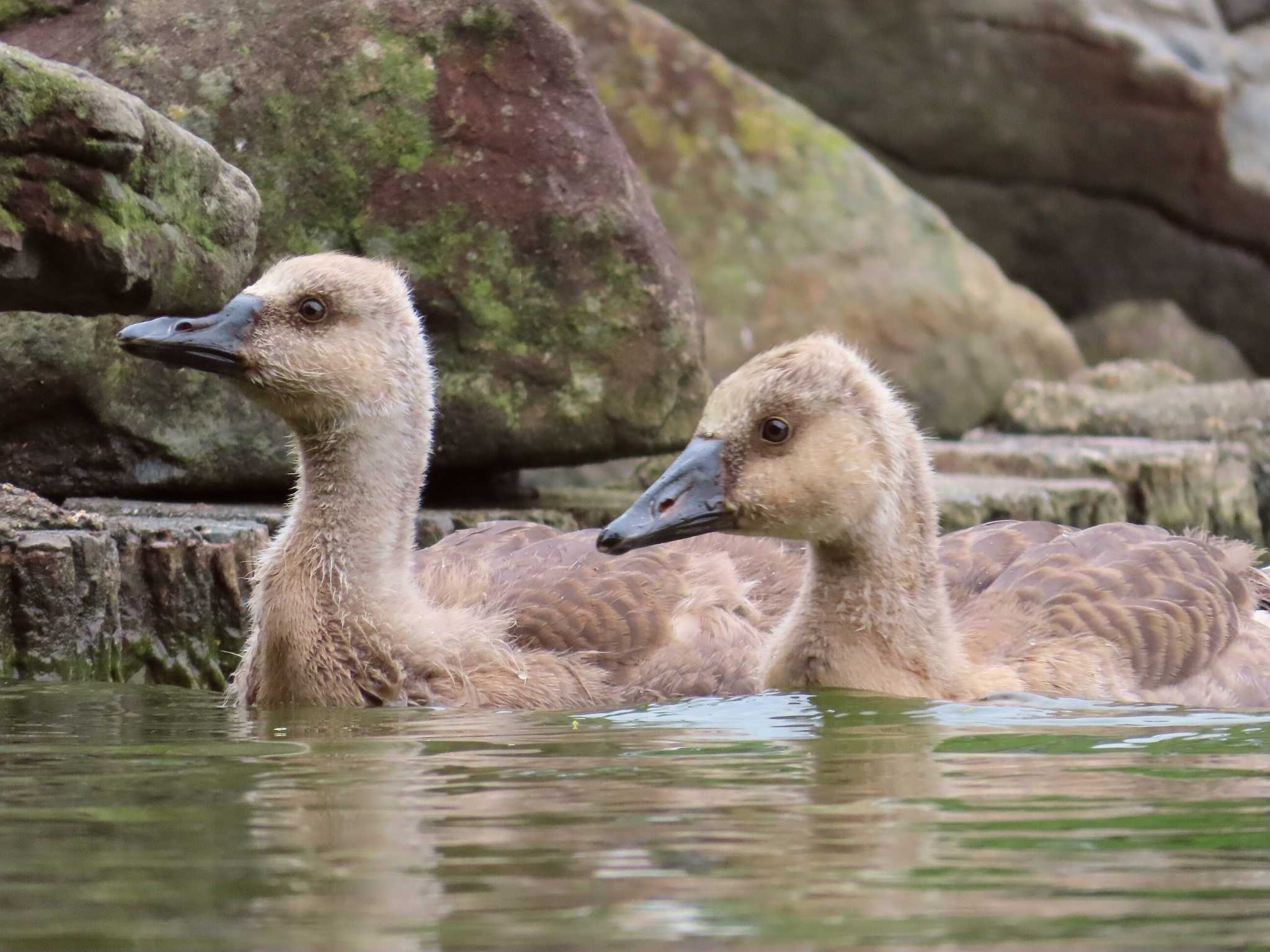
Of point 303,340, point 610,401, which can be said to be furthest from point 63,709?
point 610,401

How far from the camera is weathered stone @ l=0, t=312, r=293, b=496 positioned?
6.91m

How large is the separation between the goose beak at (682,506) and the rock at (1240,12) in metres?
10.9

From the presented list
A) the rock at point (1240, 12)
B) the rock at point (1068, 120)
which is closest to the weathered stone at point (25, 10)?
the rock at point (1068, 120)

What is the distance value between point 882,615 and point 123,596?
235 cm

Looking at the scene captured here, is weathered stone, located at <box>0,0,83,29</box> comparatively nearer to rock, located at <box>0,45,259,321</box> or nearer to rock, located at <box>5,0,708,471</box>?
rock, located at <box>5,0,708,471</box>

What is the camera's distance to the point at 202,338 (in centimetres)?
581

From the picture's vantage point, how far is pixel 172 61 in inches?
289

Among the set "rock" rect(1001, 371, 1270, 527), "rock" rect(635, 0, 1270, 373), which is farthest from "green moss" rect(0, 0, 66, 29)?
"rock" rect(635, 0, 1270, 373)

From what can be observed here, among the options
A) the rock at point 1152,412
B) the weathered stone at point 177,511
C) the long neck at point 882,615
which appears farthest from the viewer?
the rock at point 1152,412

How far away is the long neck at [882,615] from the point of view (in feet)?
19.3

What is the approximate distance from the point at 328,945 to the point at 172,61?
17.5ft

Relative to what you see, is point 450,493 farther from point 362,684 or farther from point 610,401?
point 362,684

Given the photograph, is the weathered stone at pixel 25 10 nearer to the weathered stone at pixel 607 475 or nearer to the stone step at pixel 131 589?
the stone step at pixel 131 589

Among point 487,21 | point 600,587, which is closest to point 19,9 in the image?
point 487,21
